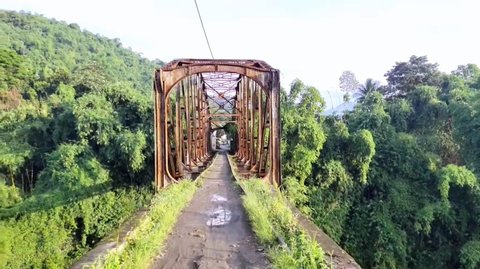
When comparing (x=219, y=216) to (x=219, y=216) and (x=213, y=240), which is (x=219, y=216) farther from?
(x=213, y=240)

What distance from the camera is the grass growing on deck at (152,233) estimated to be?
15.3ft

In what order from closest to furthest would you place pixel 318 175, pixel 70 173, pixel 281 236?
1. pixel 281 236
2. pixel 70 173
3. pixel 318 175

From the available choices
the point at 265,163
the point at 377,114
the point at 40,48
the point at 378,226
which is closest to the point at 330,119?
the point at 377,114

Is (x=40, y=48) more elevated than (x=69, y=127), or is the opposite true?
(x=40, y=48)

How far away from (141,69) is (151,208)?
259 feet

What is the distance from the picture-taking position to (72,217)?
21.3 metres

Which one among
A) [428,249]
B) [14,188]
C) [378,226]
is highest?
[14,188]

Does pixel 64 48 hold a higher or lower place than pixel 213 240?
higher

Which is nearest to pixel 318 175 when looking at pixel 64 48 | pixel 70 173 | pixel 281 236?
pixel 70 173

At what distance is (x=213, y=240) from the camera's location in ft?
19.6

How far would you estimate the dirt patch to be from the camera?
5039 millimetres

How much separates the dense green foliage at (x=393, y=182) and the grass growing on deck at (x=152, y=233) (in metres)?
12.2

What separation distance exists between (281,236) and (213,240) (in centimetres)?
99

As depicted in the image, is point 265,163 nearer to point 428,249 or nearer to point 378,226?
point 378,226
